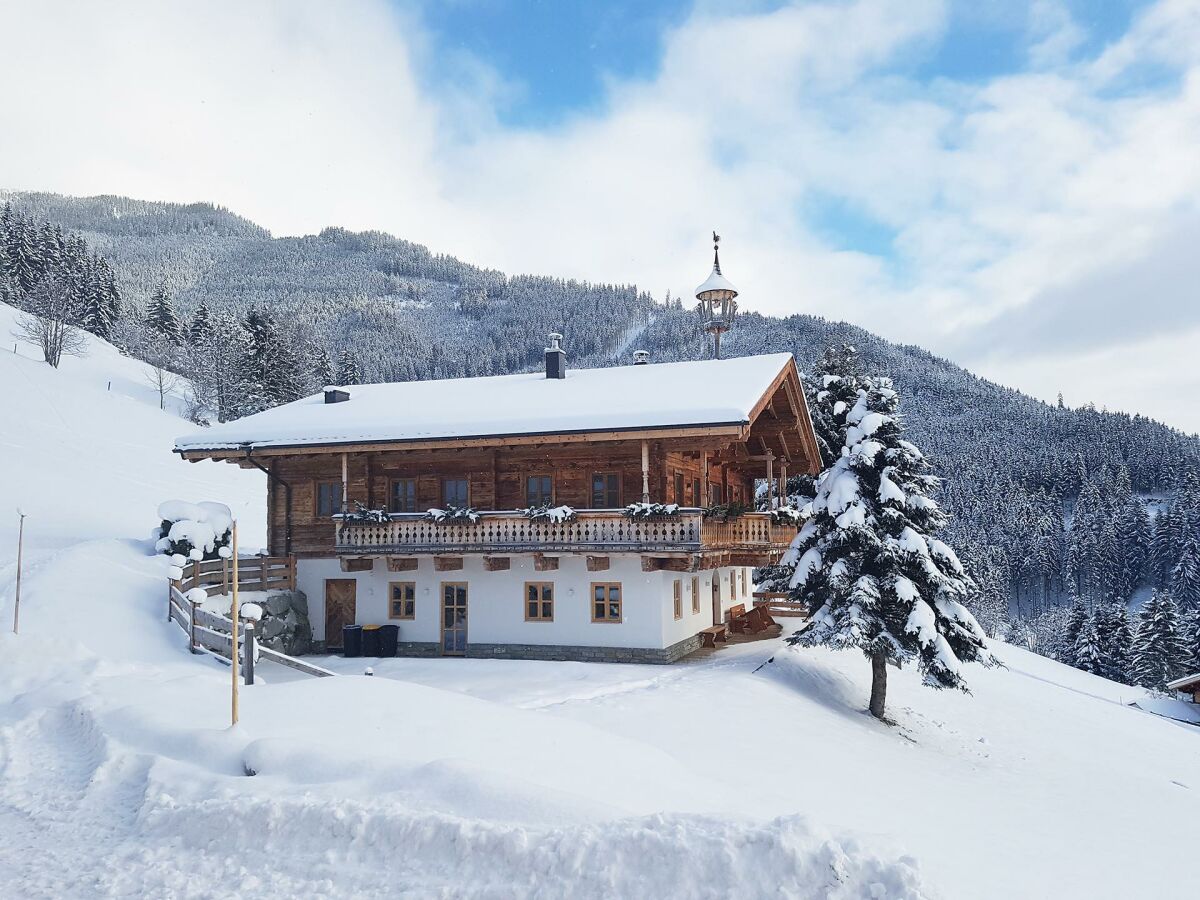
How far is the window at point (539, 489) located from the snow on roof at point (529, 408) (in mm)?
2019

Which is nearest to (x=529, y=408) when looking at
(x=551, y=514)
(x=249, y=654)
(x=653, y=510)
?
(x=551, y=514)

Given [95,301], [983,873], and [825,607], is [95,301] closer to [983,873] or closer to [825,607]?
[825,607]

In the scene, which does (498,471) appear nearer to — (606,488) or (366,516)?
(606,488)

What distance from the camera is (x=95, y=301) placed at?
82.8 meters

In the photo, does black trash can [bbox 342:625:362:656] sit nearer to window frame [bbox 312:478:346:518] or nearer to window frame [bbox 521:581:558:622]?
window frame [bbox 312:478:346:518]

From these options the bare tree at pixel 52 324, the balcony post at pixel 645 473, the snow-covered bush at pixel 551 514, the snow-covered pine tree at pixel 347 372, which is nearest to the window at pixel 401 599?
the snow-covered bush at pixel 551 514

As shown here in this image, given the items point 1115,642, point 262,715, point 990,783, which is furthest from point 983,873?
point 1115,642

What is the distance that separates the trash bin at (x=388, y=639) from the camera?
2233 cm

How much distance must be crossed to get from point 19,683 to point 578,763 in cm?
1072

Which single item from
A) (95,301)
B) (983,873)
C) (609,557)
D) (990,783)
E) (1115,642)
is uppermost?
(95,301)

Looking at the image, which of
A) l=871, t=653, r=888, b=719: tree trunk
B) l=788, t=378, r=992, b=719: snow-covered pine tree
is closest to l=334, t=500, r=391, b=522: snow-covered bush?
l=788, t=378, r=992, b=719: snow-covered pine tree

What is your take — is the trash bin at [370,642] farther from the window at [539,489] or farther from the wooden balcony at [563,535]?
the window at [539,489]

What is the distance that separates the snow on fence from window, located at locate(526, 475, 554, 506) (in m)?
6.96

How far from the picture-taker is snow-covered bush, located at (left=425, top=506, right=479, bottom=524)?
21.2 m
